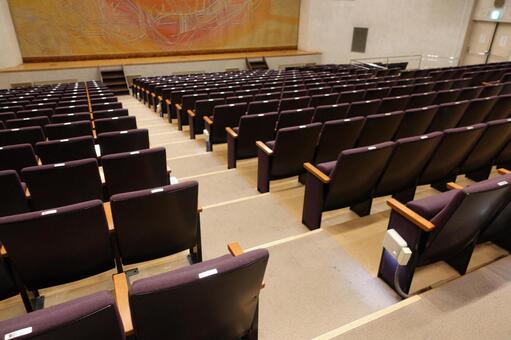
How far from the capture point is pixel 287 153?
3232 mm

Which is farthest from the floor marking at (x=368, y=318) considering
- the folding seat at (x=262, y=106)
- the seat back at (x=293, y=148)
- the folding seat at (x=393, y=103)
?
the folding seat at (x=262, y=106)

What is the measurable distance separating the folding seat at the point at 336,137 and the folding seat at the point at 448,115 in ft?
3.65

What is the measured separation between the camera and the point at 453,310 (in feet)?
6.27

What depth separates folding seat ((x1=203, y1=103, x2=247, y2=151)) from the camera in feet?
14.4

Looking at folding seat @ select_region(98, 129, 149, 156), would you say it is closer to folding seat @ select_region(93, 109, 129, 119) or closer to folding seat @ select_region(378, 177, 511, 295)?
folding seat @ select_region(93, 109, 129, 119)

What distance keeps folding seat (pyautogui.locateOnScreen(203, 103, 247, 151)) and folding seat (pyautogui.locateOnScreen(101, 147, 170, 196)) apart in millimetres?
1867

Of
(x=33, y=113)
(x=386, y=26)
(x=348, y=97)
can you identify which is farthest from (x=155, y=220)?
(x=386, y=26)

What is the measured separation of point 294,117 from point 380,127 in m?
0.98

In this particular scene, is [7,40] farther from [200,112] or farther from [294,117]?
[294,117]

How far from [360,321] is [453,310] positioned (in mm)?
596

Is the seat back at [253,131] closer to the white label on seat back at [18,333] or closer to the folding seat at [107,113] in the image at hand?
the folding seat at [107,113]

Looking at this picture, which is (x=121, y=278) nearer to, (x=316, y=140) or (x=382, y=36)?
(x=316, y=140)

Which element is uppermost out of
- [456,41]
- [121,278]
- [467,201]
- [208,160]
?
[456,41]

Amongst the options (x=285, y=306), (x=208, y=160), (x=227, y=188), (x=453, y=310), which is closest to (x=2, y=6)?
(x=208, y=160)
